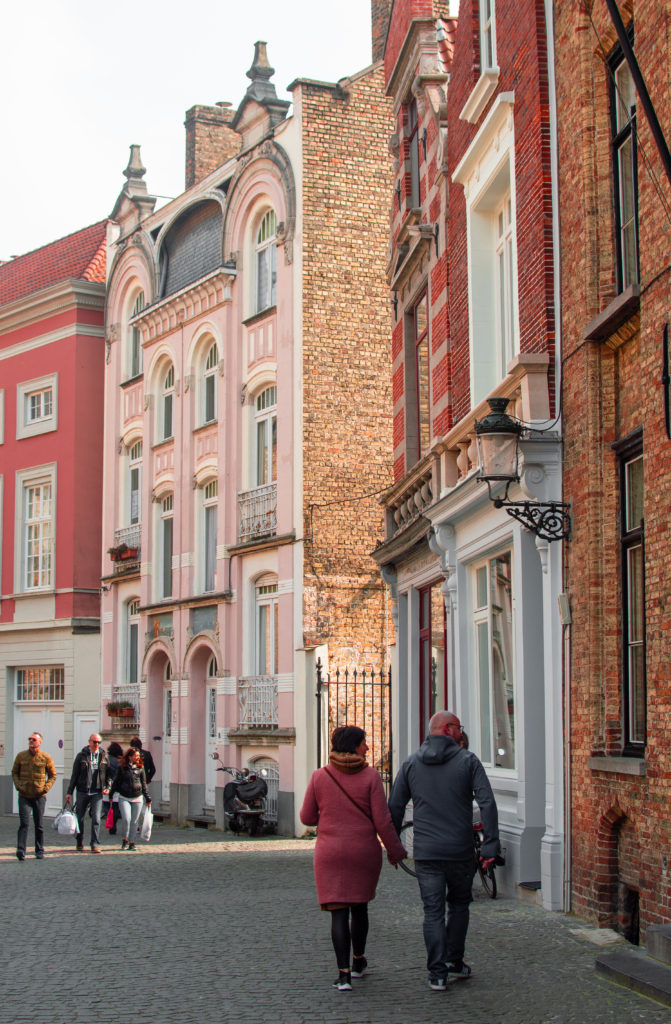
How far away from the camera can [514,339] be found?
14102 millimetres

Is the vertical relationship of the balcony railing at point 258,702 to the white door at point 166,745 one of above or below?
above

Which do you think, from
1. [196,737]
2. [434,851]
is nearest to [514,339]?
[434,851]

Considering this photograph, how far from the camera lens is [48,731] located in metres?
33.1

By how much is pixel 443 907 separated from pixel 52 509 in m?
26.4

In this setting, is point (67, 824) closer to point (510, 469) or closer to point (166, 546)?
point (510, 469)

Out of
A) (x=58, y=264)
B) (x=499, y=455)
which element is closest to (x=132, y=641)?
(x=58, y=264)

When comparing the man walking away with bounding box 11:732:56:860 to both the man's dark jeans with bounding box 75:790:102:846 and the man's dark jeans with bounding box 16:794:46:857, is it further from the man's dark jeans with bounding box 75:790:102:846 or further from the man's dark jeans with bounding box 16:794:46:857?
the man's dark jeans with bounding box 75:790:102:846

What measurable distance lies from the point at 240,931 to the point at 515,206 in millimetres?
7424

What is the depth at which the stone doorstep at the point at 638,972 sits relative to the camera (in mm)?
7971

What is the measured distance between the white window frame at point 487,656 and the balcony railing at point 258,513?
33.0ft

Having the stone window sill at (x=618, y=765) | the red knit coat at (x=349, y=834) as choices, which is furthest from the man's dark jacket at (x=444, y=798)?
the stone window sill at (x=618, y=765)

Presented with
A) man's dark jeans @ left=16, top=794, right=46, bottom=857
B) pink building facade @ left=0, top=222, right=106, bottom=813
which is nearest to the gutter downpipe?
man's dark jeans @ left=16, top=794, right=46, bottom=857

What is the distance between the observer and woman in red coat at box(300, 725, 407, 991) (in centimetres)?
868

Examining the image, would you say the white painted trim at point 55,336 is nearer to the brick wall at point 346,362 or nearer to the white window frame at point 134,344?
the white window frame at point 134,344
